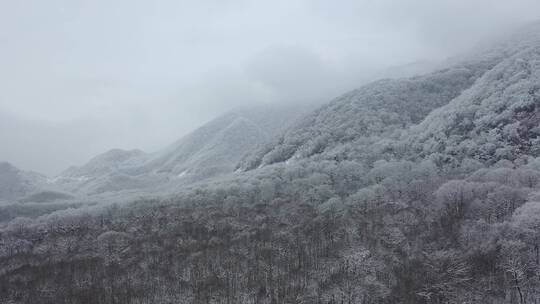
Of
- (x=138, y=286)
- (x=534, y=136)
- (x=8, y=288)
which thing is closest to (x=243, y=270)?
(x=138, y=286)

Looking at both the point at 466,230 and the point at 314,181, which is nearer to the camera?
the point at 466,230

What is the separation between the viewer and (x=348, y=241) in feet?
447

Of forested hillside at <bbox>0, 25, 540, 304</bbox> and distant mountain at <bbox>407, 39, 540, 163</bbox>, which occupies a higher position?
distant mountain at <bbox>407, 39, 540, 163</bbox>

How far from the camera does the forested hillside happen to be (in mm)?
103000

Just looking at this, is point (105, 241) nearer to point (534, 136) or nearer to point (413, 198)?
point (413, 198)

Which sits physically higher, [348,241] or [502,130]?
[502,130]

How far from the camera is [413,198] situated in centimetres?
14862

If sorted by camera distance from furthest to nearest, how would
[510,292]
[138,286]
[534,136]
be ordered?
[534,136]
[138,286]
[510,292]

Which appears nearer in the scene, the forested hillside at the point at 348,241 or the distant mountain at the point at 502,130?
the forested hillside at the point at 348,241

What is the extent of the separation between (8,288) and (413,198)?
424 feet

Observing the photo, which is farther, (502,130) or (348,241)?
(502,130)

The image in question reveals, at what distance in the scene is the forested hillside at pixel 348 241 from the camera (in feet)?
338

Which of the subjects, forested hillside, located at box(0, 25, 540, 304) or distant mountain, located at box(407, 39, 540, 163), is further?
distant mountain, located at box(407, 39, 540, 163)

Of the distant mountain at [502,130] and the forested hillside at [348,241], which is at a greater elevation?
the distant mountain at [502,130]
